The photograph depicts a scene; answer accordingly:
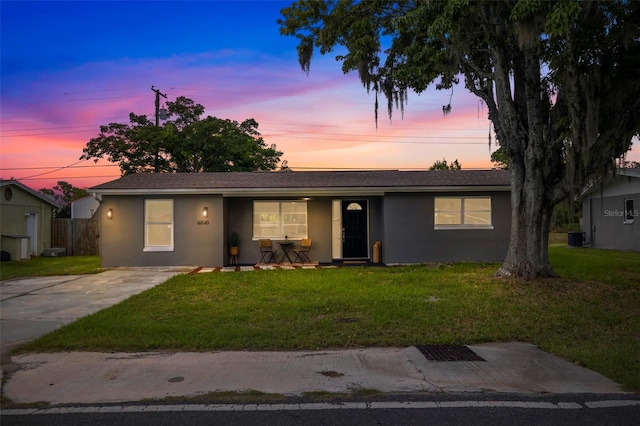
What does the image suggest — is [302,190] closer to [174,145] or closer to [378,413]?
[378,413]

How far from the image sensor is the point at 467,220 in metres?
16.2

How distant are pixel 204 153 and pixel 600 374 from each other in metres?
30.3

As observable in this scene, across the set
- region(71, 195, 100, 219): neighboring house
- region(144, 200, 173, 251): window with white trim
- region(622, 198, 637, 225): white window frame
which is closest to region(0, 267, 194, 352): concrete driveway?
region(144, 200, 173, 251): window with white trim

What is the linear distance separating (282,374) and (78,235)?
69.6 ft

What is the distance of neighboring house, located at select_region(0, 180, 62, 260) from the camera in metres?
19.9

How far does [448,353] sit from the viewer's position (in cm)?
610

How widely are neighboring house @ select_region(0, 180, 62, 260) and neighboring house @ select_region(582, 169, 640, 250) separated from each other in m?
24.2

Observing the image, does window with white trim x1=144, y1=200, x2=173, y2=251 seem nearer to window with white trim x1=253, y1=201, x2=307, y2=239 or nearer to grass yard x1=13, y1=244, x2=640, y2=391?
window with white trim x1=253, y1=201, x2=307, y2=239

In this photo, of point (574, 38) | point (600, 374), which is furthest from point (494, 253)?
point (600, 374)

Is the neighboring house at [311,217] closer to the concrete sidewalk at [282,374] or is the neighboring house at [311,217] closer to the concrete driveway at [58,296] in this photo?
the concrete driveway at [58,296]

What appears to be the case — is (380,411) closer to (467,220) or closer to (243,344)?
(243,344)

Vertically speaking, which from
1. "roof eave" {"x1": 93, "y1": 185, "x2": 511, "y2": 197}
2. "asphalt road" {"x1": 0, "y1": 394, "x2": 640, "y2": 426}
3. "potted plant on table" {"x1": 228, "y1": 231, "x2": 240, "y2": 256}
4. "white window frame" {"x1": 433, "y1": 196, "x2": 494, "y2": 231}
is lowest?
"asphalt road" {"x1": 0, "y1": 394, "x2": 640, "y2": 426}

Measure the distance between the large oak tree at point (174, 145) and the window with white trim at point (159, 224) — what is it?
16.4 m

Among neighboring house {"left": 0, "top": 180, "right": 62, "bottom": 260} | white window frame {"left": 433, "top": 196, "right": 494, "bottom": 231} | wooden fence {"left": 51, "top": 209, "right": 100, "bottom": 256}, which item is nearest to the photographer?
white window frame {"left": 433, "top": 196, "right": 494, "bottom": 231}
